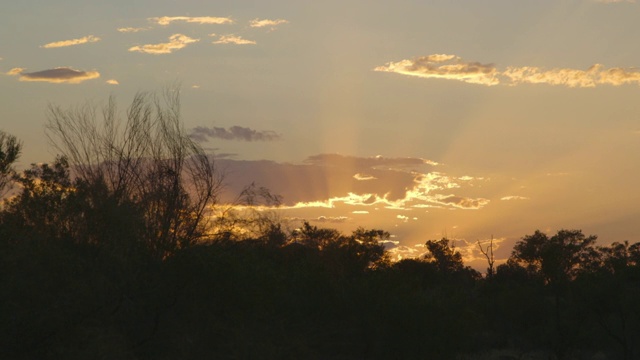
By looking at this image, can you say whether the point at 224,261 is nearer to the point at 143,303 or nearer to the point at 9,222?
the point at 143,303

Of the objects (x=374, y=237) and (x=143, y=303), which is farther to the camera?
(x=374, y=237)

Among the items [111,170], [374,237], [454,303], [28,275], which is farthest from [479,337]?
[28,275]

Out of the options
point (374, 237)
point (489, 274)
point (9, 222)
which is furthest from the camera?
point (489, 274)

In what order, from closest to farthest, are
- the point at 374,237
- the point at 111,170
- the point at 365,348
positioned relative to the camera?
the point at 111,170 → the point at 365,348 → the point at 374,237

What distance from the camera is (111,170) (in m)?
37.1

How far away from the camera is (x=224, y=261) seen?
31891mm

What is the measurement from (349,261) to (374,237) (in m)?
5.22

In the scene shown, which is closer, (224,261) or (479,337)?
(224,261)

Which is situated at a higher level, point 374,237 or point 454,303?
point 374,237

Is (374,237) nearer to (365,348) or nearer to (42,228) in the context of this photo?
(365,348)

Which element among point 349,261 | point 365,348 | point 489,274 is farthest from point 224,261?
point 489,274

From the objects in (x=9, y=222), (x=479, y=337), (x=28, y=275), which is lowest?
(x=479, y=337)

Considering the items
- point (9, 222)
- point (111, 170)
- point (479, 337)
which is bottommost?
point (479, 337)

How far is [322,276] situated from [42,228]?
49.4 ft
